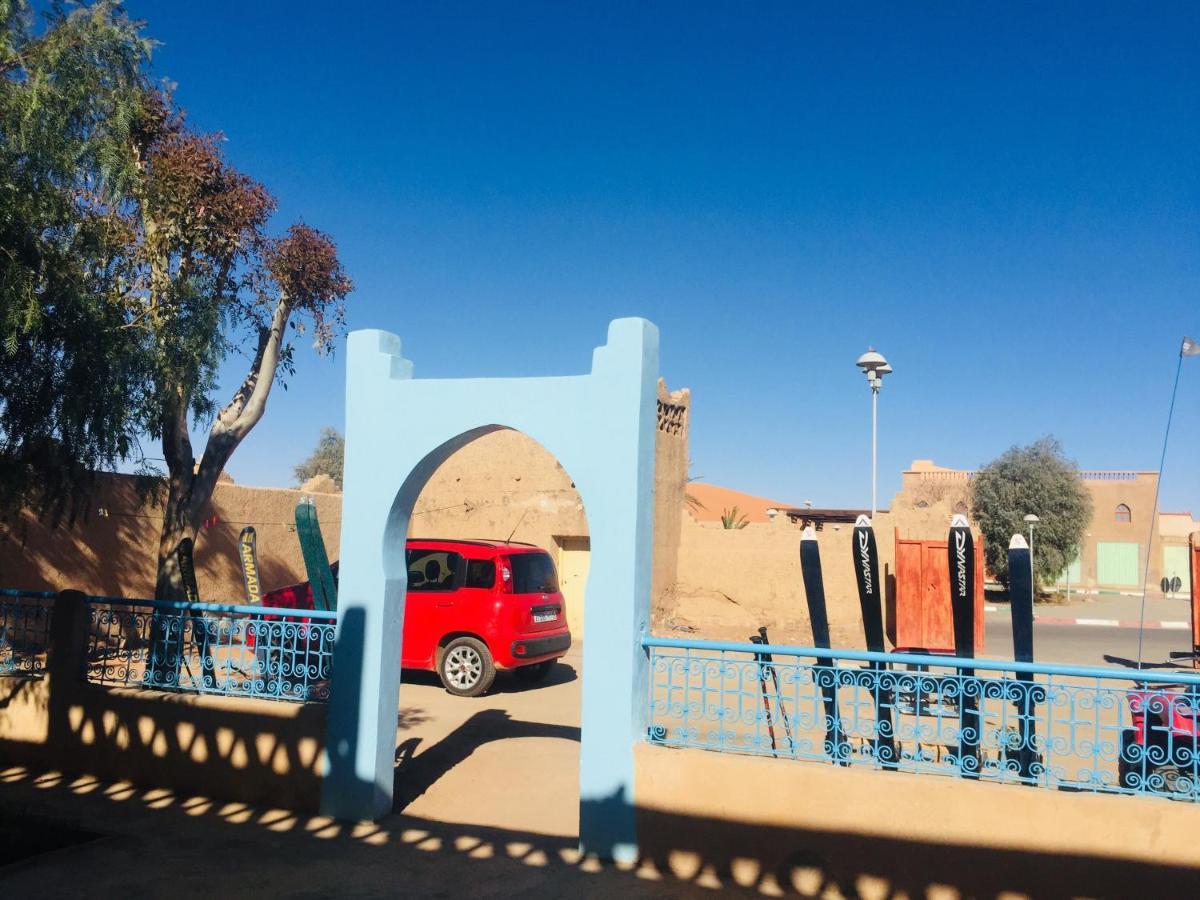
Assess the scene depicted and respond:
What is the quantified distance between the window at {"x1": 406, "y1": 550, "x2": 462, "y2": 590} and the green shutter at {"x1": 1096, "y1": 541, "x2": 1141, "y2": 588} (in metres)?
33.9

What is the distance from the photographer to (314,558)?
37.7ft

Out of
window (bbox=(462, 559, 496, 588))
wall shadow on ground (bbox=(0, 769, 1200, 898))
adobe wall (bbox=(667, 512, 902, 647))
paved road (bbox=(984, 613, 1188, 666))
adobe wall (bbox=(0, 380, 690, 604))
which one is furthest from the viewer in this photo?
adobe wall (bbox=(667, 512, 902, 647))

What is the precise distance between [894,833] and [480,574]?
670 centimetres

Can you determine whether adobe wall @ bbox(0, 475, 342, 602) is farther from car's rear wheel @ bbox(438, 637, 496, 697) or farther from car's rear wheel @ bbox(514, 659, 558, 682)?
car's rear wheel @ bbox(514, 659, 558, 682)

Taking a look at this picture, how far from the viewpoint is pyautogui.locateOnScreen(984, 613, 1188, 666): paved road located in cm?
1625

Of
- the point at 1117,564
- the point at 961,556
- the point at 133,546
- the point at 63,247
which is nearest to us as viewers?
the point at 961,556

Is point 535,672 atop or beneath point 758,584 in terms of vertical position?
beneath

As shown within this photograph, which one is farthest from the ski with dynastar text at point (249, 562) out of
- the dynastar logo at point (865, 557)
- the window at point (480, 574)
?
the dynastar logo at point (865, 557)

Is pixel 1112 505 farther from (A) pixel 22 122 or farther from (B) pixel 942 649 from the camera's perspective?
(A) pixel 22 122

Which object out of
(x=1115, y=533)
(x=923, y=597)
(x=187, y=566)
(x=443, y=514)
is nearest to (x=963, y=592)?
(x=187, y=566)

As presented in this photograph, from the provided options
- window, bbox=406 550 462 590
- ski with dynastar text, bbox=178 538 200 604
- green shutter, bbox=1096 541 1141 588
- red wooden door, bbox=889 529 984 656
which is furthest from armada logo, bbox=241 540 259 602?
green shutter, bbox=1096 541 1141 588

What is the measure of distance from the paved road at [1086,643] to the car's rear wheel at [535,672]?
8276 millimetres

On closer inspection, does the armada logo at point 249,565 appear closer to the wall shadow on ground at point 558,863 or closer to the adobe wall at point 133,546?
the adobe wall at point 133,546

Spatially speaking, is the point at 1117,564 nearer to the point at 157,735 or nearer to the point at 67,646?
the point at 157,735
